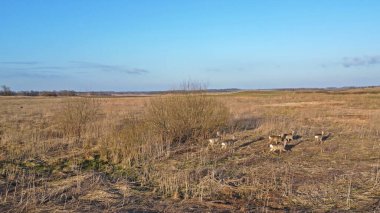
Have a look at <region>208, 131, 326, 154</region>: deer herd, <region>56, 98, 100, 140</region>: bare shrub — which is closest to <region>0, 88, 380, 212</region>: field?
<region>56, 98, 100, 140</region>: bare shrub

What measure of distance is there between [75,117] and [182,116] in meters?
5.58

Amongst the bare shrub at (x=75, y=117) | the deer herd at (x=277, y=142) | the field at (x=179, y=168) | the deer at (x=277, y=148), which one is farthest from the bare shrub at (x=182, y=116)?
the deer at (x=277, y=148)

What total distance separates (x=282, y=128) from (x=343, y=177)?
980 cm

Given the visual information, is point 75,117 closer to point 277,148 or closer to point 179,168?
point 179,168

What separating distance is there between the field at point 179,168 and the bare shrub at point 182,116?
54 millimetres

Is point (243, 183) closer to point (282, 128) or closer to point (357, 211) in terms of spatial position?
point (357, 211)

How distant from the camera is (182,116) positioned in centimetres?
1623

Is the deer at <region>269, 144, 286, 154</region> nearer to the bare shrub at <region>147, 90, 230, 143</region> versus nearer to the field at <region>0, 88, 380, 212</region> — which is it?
the field at <region>0, 88, 380, 212</region>

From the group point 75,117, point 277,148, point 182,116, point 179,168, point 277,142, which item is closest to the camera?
point 179,168

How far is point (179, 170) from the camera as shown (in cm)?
1090

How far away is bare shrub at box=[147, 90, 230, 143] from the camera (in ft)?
53.2

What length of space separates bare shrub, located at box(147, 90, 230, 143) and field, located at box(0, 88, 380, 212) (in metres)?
0.05

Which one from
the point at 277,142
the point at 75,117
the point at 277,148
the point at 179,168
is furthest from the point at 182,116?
the point at 75,117

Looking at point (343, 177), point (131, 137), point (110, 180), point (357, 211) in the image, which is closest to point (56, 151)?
point (131, 137)
